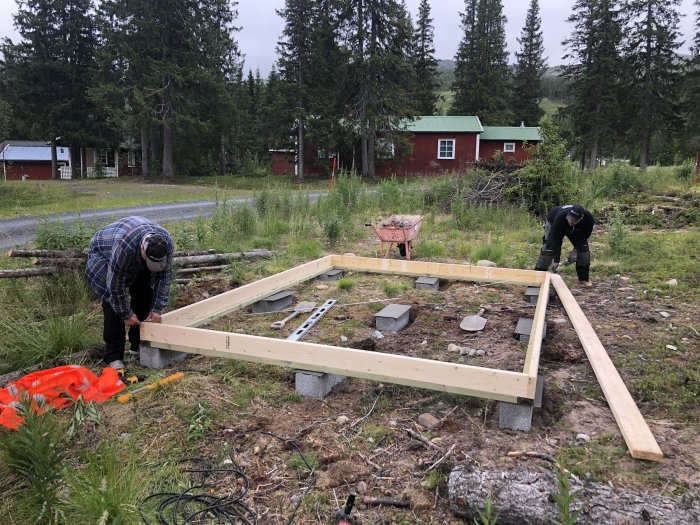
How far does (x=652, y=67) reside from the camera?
29.2 metres

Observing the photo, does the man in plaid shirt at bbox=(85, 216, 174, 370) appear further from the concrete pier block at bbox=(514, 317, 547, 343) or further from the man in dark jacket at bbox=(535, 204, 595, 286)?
the man in dark jacket at bbox=(535, 204, 595, 286)

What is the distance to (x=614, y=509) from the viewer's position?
210 cm

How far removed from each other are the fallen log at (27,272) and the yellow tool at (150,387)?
6.54 feet

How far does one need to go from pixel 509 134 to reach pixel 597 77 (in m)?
5.54

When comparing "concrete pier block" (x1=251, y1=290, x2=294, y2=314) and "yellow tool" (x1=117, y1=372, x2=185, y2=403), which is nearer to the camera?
"yellow tool" (x1=117, y1=372, x2=185, y2=403)

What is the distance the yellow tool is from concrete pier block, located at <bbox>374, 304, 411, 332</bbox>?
6.18ft

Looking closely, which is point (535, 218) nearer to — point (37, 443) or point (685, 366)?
point (685, 366)

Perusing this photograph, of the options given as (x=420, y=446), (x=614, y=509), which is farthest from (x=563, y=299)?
(x=614, y=509)

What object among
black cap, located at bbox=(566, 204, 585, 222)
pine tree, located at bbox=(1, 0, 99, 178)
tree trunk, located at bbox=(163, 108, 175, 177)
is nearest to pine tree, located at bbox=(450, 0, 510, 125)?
tree trunk, located at bbox=(163, 108, 175, 177)

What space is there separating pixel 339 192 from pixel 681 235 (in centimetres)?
649

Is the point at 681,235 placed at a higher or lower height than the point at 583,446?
higher

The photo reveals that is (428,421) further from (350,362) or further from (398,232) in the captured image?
(398,232)

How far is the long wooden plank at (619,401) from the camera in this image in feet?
8.63

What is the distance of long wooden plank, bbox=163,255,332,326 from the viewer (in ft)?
14.3
